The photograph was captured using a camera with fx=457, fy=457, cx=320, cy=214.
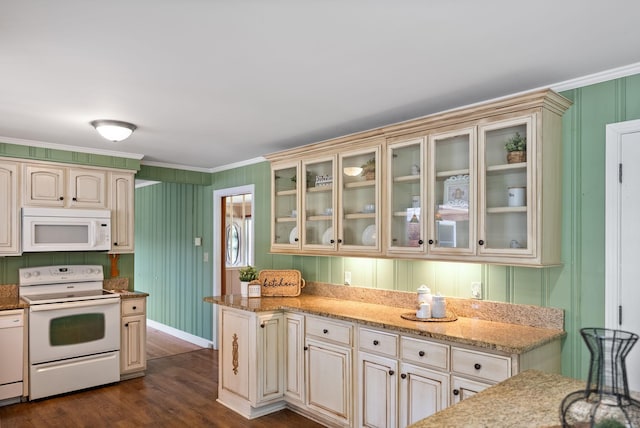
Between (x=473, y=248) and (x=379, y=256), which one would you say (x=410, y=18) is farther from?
(x=379, y=256)

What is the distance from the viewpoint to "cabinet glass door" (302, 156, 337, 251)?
A: 3715 millimetres

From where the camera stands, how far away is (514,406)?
144 cm

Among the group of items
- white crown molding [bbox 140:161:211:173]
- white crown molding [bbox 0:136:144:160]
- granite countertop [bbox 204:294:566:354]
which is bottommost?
granite countertop [bbox 204:294:566:354]

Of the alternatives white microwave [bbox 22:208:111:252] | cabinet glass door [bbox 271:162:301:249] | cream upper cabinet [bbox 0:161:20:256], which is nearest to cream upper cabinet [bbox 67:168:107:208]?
white microwave [bbox 22:208:111:252]

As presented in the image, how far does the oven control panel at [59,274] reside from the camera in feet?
13.7

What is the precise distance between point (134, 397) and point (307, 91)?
3.03 metres

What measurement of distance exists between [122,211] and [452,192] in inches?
131

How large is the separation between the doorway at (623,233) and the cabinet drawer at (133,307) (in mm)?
3913

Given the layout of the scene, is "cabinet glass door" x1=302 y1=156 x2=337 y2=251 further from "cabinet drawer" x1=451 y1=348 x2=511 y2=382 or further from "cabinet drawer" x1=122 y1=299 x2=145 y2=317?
"cabinet drawer" x1=122 y1=299 x2=145 y2=317

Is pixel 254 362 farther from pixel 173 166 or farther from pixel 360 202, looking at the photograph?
pixel 173 166

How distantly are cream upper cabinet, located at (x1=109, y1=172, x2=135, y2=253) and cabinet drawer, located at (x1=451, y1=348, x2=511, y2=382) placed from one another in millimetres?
3474

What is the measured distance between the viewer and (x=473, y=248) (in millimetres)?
2734

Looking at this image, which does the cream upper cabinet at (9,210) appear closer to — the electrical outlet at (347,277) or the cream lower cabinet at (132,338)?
the cream lower cabinet at (132,338)

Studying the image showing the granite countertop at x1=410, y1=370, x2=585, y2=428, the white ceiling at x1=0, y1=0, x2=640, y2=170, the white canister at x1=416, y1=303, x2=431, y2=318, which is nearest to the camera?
the granite countertop at x1=410, y1=370, x2=585, y2=428
